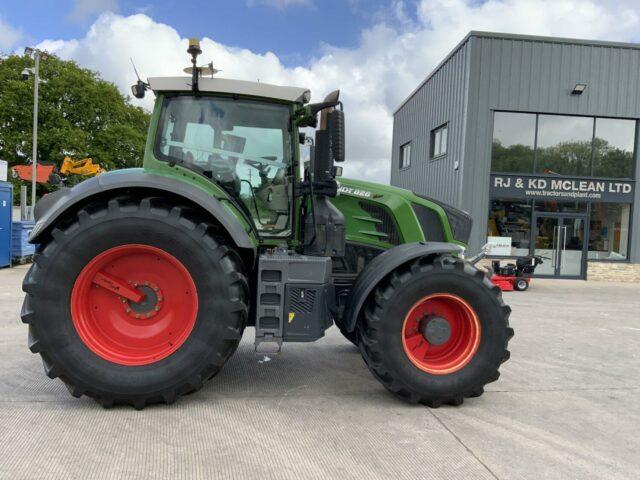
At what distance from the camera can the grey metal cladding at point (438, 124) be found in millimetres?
15367

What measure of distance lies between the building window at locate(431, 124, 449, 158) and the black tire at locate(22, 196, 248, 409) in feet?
45.7

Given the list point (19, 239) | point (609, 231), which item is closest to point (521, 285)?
point (609, 231)

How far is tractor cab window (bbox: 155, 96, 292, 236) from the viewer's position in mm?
4215

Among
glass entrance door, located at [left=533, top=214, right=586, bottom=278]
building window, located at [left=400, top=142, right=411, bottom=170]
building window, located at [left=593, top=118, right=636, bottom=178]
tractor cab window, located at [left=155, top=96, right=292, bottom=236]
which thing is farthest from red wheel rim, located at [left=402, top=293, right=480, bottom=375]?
building window, located at [left=400, top=142, right=411, bottom=170]

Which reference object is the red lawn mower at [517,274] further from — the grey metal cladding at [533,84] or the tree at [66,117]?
the tree at [66,117]

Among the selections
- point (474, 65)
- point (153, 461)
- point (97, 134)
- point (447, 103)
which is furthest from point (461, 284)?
point (97, 134)

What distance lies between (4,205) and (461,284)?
510 inches

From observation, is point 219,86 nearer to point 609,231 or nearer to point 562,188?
point 562,188

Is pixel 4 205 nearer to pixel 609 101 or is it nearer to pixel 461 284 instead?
pixel 461 284

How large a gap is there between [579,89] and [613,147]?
2275mm

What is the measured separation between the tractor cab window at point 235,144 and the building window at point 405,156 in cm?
1757

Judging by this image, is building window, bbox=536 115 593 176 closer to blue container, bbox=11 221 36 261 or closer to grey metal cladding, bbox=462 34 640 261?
grey metal cladding, bbox=462 34 640 261

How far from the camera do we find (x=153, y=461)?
3.05 m

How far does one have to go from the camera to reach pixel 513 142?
1531 cm
